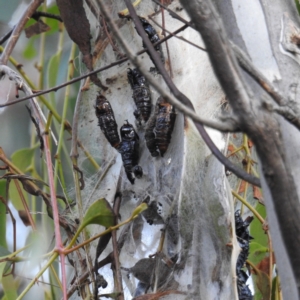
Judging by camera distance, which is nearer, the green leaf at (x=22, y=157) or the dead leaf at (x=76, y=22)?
the dead leaf at (x=76, y=22)

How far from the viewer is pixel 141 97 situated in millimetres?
853

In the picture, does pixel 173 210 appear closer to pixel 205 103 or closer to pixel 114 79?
pixel 205 103

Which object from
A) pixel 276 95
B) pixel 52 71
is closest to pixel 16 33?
pixel 52 71

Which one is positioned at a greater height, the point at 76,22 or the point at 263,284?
the point at 76,22

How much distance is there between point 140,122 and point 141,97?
0.14 feet

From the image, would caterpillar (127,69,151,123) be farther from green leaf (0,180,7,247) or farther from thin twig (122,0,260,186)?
green leaf (0,180,7,247)

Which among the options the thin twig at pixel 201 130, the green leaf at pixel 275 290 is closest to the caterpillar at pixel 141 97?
the thin twig at pixel 201 130

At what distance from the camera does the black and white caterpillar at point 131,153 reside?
0.83 m

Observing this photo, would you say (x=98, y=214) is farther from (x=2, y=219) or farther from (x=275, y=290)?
(x=2, y=219)

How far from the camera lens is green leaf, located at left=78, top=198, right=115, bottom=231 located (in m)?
0.68

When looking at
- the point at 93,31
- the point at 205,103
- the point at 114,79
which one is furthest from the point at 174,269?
the point at 93,31

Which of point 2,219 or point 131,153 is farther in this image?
point 2,219

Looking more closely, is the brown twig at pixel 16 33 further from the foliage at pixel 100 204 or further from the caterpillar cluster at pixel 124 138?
the caterpillar cluster at pixel 124 138

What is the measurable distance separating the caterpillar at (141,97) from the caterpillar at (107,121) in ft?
0.15
